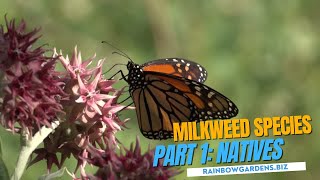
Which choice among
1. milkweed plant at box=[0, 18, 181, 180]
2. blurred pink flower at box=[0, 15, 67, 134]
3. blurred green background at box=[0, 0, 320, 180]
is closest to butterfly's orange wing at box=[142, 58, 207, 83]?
blurred green background at box=[0, 0, 320, 180]

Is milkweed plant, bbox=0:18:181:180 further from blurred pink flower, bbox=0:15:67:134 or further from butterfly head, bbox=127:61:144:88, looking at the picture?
butterfly head, bbox=127:61:144:88

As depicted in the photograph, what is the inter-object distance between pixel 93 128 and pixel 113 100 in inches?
9.3

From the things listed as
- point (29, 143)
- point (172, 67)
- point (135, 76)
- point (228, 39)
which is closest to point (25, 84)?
point (29, 143)

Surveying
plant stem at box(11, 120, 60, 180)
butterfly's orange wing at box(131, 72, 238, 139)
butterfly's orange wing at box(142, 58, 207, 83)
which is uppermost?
butterfly's orange wing at box(142, 58, 207, 83)

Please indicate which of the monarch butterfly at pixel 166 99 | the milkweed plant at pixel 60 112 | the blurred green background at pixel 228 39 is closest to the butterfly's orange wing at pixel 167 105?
the monarch butterfly at pixel 166 99

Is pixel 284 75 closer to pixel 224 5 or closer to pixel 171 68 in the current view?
pixel 224 5

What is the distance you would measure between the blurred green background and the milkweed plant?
13.1ft

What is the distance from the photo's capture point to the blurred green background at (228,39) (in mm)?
9406

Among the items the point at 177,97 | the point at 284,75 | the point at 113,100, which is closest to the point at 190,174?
the point at 177,97

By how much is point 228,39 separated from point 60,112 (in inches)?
215

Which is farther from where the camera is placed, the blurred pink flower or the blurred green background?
the blurred green background

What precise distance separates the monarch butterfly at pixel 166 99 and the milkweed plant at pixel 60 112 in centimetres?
209

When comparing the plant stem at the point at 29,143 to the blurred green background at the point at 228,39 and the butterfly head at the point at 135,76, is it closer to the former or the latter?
the butterfly head at the point at 135,76

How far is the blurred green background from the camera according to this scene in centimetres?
941
